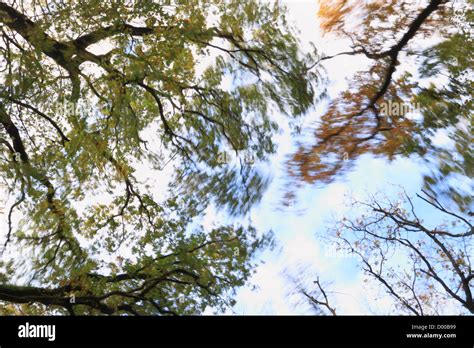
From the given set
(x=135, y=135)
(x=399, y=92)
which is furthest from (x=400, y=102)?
(x=135, y=135)

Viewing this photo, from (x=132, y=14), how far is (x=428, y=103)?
2079 millimetres

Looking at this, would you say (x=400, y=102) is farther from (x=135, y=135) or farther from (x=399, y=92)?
(x=135, y=135)

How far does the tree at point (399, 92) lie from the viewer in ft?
8.41

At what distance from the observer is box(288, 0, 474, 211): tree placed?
2562 millimetres

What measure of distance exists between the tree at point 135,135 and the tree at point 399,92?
293 millimetres

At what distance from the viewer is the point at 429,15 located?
2580mm

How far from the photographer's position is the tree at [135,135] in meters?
2.62

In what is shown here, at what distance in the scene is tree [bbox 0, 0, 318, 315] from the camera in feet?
8.59

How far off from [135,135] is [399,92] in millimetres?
1793

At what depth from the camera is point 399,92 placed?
8.57 feet

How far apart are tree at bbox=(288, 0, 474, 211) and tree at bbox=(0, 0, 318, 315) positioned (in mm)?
293
